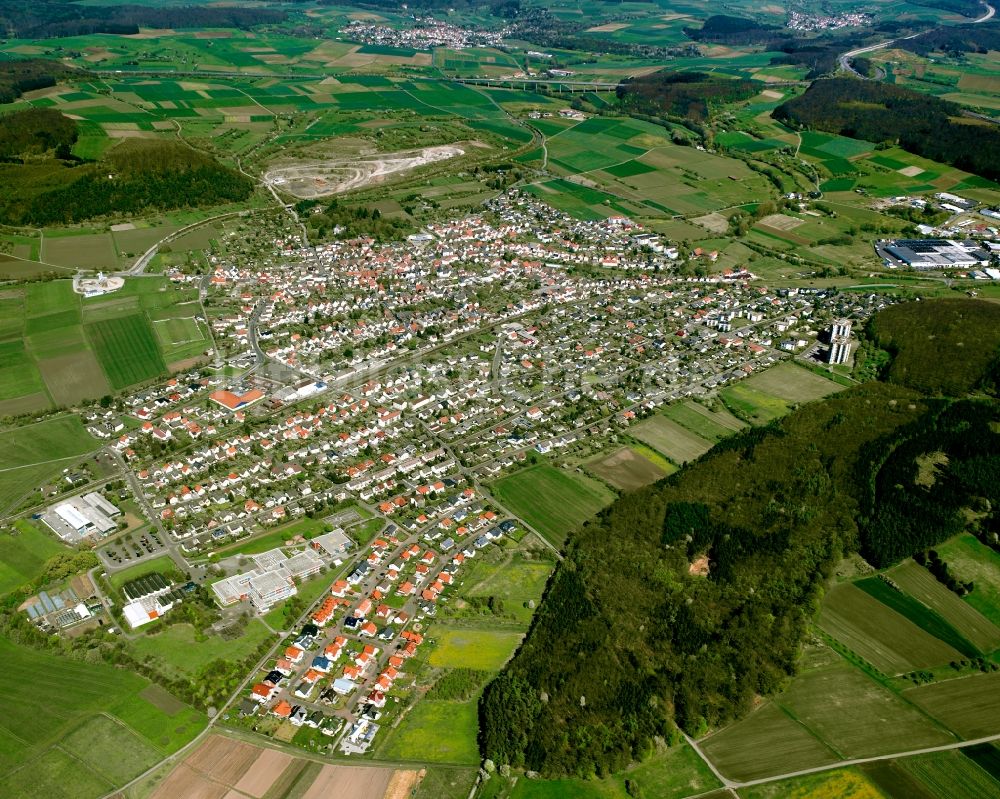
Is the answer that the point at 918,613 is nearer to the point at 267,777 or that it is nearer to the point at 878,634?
the point at 878,634

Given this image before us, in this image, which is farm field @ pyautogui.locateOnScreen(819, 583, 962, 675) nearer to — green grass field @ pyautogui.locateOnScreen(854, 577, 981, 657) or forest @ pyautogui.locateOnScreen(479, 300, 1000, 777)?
green grass field @ pyautogui.locateOnScreen(854, 577, 981, 657)

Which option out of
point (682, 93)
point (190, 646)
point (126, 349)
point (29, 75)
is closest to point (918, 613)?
point (190, 646)

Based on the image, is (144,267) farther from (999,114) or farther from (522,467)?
(999,114)

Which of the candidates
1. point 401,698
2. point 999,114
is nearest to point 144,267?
point 401,698

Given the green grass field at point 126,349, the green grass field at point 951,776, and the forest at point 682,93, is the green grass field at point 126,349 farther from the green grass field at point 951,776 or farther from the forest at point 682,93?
the forest at point 682,93

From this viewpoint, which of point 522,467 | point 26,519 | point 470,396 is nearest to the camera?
point 26,519

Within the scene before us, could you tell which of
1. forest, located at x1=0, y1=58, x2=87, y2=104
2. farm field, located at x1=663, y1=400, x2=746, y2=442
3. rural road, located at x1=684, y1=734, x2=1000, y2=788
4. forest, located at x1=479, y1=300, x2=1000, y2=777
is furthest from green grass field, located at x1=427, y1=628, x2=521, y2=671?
forest, located at x1=0, y1=58, x2=87, y2=104

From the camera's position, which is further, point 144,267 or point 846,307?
point 144,267
